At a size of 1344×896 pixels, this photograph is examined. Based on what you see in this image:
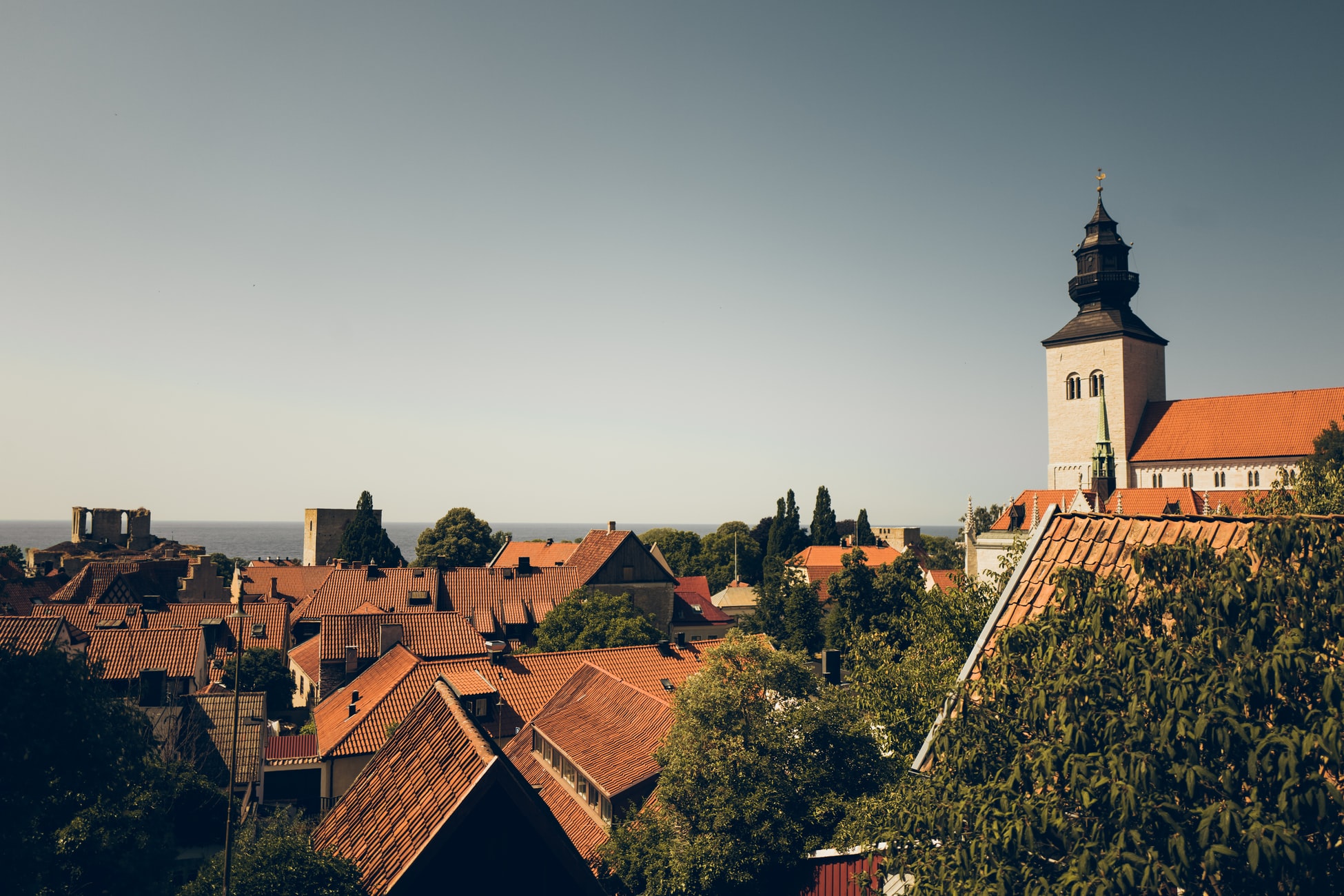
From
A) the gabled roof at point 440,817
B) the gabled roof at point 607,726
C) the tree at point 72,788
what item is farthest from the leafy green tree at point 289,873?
the gabled roof at point 607,726

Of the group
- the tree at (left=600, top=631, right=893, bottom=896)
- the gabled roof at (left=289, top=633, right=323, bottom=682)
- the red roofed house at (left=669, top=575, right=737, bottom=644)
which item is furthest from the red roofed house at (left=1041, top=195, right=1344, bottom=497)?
the gabled roof at (left=289, top=633, right=323, bottom=682)

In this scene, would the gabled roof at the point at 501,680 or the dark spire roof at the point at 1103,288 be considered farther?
the dark spire roof at the point at 1103,288

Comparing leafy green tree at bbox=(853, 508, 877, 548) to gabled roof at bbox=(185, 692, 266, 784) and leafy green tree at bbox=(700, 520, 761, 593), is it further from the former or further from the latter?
gabled roof at bbox=(185, 692, 266, 784)

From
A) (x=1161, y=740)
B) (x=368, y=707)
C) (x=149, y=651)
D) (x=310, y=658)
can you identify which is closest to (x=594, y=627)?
(x=368, y=707)

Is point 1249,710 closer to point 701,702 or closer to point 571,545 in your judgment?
point 701,702

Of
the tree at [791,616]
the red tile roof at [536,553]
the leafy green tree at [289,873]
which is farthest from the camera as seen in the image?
the red tile roof at [536,553]

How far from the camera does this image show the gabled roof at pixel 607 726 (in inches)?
952

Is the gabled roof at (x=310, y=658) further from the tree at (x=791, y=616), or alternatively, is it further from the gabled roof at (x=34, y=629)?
the tree at (x=791, y=616)

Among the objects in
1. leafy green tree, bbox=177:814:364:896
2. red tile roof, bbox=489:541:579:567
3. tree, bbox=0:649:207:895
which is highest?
tree, bbox=0:649:207:895

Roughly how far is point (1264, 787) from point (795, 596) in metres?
66.2

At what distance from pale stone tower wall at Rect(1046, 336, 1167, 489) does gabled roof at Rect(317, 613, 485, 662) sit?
54.0 meters

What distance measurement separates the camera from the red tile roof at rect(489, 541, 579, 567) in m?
84.6

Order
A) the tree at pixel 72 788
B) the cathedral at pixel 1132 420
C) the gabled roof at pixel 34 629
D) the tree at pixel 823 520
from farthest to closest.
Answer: the tree at pixel 823 520 → the cathedral at pixel 1132 420 → the gabled roof at pixel 34 629 → the tree at pixel 72 788

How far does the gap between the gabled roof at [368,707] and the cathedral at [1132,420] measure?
36431mm
